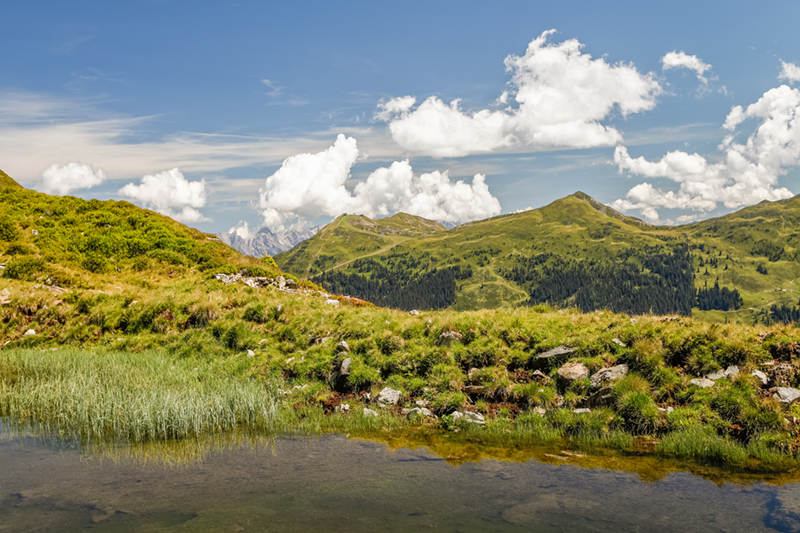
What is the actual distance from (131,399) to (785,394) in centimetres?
2248

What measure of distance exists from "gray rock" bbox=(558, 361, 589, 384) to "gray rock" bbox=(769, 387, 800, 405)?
5.77 metres

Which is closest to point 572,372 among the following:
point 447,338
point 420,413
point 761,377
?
point 447,338

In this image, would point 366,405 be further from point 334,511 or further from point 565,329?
point 565,329

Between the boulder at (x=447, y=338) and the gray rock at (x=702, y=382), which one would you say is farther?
the boulder at (x=447, y=338)

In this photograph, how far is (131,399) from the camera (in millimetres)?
16766

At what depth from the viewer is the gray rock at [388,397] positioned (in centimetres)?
1856

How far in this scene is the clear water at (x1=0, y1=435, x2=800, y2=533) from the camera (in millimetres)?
9984

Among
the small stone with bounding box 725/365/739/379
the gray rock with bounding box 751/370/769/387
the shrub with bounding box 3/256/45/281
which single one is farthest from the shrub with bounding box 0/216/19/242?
the gray rock with bounding box 751/370/769/387

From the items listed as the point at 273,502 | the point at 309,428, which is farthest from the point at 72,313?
the point at 273,502

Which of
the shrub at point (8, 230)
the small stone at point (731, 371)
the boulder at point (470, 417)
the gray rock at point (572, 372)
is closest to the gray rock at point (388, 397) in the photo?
the boulder at point (470, 417)

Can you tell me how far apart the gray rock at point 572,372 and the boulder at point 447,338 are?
4983 millimetres

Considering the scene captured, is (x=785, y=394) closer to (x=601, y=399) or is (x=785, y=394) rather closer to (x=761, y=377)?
(x=761, y=377)

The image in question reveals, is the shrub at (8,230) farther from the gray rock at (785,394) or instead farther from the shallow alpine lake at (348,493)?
the gray rock at (785,394)

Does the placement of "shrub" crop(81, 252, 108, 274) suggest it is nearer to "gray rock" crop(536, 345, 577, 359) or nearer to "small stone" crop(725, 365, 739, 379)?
"gray rock" crop(536, 345, 577, 359)
